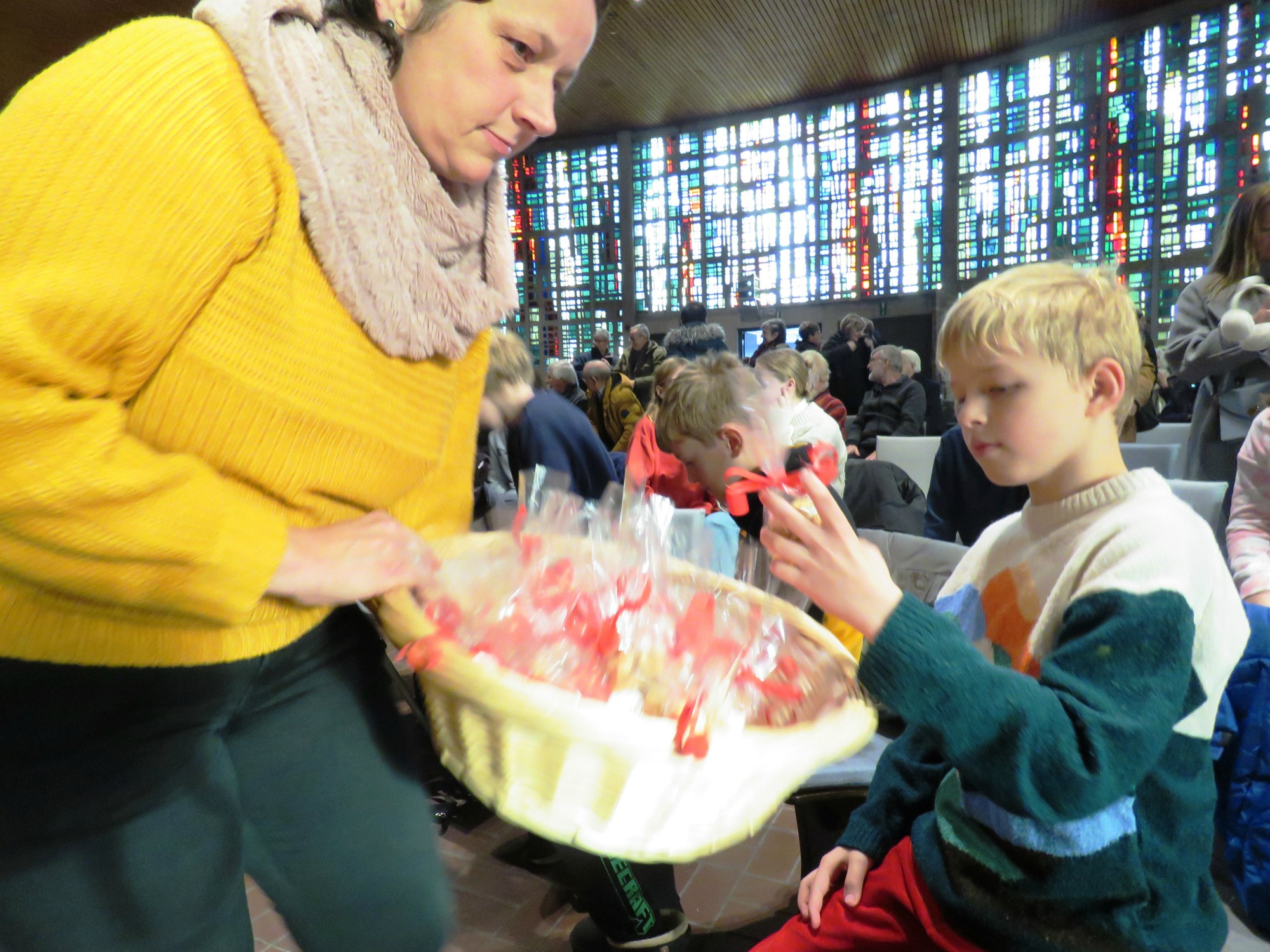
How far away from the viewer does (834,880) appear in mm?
1328

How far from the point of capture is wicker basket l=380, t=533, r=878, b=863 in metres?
0.69

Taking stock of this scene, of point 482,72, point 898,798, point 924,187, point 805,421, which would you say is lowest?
point 898,798

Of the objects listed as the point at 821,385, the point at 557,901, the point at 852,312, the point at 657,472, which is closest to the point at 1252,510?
the point at 657,472

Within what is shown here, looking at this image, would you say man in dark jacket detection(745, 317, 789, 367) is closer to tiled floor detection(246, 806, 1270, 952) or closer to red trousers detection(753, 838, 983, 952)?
tiled floor detection(246, 806, 1270, 952)

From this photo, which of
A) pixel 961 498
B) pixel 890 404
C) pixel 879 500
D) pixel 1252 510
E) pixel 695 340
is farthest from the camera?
pixel 890 404

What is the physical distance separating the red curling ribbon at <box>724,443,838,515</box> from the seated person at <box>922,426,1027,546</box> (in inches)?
80.6

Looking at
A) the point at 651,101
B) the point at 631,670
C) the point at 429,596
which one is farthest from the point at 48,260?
the point at 651,101

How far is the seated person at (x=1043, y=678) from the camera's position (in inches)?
35.7

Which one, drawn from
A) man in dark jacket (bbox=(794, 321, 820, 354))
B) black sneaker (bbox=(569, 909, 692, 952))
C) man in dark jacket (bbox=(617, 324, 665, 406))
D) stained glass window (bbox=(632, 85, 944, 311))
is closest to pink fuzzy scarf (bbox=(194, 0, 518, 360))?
black sneaker (bbox=(569, 909, 692, 952))

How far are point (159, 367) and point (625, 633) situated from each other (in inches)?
21.3

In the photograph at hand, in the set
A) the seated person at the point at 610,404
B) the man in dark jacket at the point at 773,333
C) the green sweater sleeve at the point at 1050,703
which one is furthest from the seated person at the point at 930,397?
the green sweater sleeve at the point at 1050,703

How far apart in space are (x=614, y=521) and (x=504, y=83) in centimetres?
57

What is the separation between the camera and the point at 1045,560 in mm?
1187

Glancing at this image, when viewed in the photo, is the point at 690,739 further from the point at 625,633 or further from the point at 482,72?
the point at 482,72
